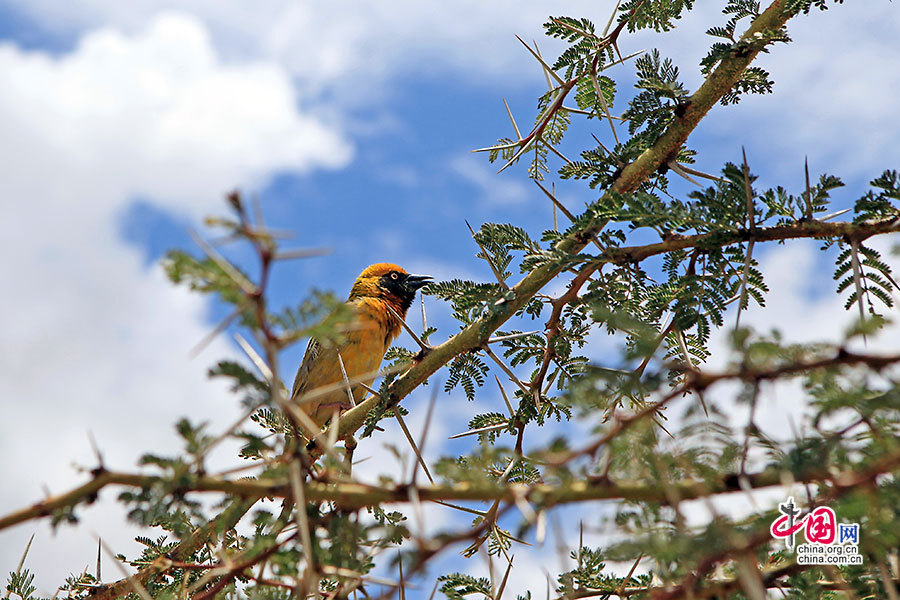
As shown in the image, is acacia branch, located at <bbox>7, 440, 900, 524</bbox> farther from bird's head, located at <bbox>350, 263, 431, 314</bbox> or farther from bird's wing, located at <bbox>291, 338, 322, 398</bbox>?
bird's head, located at <bbox>350, 263, 431, 314</bbox>

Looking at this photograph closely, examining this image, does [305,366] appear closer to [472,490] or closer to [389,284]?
[389,284]

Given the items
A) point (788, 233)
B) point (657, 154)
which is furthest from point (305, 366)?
point (788, 233)

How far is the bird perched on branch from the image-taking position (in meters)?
6.18

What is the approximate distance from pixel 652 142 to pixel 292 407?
1921 millimetres

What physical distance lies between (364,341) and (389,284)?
97 cm

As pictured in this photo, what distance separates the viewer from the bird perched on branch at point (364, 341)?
6184mm

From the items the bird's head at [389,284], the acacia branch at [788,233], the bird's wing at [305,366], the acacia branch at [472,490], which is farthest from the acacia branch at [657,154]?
the bird's head at [389,284]

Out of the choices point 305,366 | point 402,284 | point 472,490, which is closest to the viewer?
point 472,490

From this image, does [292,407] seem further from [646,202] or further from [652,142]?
[652,142]

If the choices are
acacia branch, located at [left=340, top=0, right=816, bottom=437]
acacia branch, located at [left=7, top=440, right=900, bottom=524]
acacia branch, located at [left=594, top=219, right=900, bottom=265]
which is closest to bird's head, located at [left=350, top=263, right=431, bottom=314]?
acacia branch, located at [left=340, top=0, right=816, bottom=437]

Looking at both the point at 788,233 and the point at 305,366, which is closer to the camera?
the point at 788,233

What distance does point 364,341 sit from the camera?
20.4 feet

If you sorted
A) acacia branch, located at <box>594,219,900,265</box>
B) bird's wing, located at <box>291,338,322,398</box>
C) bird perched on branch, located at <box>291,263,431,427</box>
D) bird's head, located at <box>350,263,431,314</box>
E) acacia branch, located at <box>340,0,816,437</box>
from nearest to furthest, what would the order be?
acacia branch, located at <box>594,219,900,265</box> < acacia branch, located at <box>340,0,816,437</box> < bird perched on branch, located at <box>291,263,431,427</box> < bird's wing, located at <box>291,338,322,398</box> < bird's head, located at <box>350,263,431,314</box>

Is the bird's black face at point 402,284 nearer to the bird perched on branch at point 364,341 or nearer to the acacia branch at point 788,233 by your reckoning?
the bird perched on branch at point 364,341
